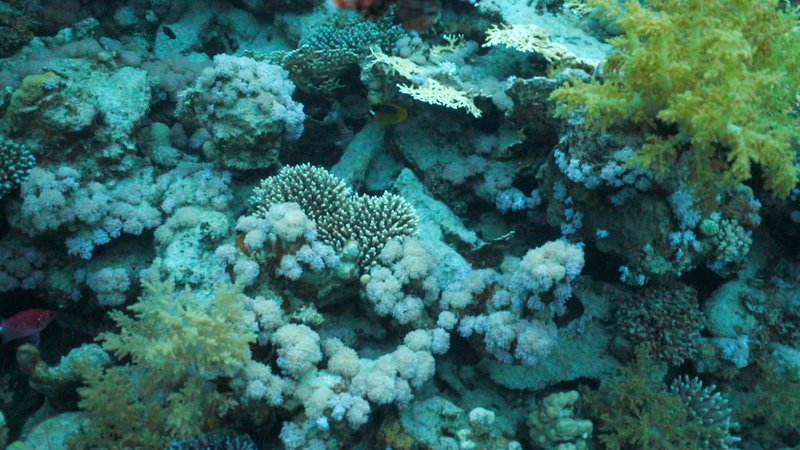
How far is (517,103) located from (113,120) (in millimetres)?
3937

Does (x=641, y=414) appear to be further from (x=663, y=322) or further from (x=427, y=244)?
(x=427, y=244)

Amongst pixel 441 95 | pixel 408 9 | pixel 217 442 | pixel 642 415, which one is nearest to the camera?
pixel 408 9

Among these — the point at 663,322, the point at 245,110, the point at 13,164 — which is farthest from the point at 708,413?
the point at 13,164

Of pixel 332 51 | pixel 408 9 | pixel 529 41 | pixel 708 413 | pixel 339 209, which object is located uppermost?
pixel 408 9

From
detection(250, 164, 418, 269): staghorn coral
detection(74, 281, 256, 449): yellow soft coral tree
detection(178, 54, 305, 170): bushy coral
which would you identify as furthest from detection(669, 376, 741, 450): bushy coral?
detection(178, 54, 305, 170): bushy coral

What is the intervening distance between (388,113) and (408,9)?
5.71 feet

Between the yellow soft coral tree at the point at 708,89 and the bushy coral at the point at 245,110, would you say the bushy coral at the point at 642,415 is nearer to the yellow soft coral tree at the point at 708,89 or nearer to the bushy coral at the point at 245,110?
the yellow soft coral tree at the point at 708,89

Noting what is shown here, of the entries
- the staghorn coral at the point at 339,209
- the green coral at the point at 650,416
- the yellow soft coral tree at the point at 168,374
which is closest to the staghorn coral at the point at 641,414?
the green coral at the point at 650,416

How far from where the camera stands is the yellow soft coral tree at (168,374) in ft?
11.7

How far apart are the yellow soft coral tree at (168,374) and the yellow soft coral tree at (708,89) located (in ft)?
9.46

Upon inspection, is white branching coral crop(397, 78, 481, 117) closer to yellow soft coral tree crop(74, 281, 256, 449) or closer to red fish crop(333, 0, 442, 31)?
red fish crop(333, 0, 442, 31)

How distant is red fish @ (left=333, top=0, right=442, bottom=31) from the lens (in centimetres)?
338

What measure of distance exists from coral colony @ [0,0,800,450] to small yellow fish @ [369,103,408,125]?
3 centimetres

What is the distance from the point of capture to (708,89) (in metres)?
3.37
